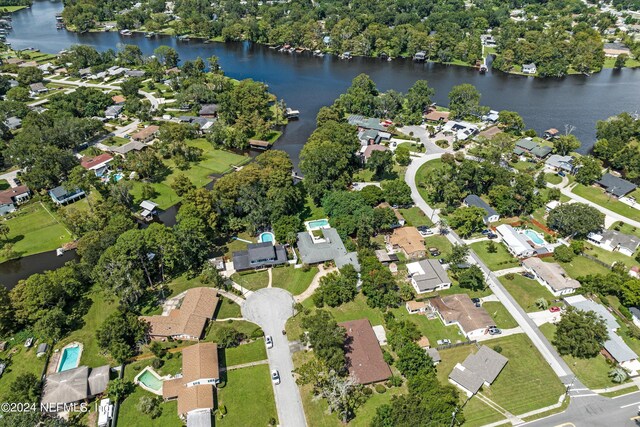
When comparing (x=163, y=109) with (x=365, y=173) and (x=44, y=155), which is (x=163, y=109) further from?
(x=365, y=173)

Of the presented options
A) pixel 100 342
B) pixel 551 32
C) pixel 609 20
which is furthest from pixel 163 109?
pixel 609 20

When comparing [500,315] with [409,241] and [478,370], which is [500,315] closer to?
[478,370]

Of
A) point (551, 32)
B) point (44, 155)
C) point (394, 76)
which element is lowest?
A: point (44, 155)

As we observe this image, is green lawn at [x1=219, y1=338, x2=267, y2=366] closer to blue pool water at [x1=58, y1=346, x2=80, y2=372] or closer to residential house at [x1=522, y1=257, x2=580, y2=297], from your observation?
→ blue pool water at [x1=58, y1=346, x2=80, y2=372]

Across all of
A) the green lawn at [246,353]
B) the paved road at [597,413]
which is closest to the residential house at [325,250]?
the green lawn at [246,353]

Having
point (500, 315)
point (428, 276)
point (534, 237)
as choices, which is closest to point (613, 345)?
point (500, 315)

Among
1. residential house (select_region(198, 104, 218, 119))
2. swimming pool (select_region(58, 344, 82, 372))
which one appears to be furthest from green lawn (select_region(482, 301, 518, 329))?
residential house (select_region(198, 104, 218, 119))

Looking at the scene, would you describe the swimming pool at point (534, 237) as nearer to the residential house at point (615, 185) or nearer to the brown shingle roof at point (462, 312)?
the brown shingle roof at point (462, 312)
